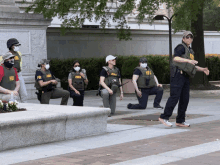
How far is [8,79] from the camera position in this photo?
8.50m

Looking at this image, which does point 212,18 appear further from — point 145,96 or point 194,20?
point 145,96

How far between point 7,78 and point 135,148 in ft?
10.9

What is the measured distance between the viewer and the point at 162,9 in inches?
1839

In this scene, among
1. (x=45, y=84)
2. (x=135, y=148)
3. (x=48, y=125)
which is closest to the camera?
(x=135, y=148)

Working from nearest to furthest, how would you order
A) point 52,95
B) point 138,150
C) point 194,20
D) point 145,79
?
point 138,150
point 52,95
point 145,79
point 194,20

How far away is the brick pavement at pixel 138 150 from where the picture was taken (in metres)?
5.65

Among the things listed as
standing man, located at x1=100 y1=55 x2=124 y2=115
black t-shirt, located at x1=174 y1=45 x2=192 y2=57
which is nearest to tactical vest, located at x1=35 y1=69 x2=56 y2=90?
standing man, located at x1=100 y1=55 x2=124 y2=115

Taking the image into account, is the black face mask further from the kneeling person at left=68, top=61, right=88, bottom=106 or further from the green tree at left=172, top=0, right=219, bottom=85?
the green tree at left=172, top=0, right=219, bottom=85

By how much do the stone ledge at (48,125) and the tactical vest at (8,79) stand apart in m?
0.64

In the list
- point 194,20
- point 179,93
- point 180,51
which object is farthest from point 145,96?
point 194,20

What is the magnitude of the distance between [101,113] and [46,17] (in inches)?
383

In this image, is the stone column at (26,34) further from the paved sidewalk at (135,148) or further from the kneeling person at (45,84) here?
the paved sidewalk at (135,148)

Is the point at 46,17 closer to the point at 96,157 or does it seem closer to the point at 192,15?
the point at 192,15

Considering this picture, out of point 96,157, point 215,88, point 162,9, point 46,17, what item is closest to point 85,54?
point 46,17
